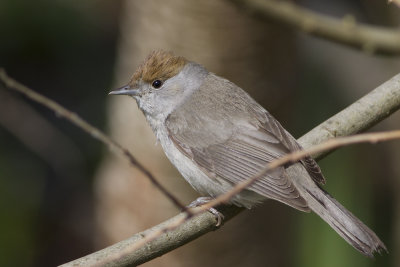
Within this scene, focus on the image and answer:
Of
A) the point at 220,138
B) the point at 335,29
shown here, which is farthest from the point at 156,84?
the point at 335,29

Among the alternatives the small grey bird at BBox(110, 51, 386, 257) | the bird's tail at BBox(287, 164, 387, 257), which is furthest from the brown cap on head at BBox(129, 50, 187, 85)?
the bird's tail at BBox(287, 164, 387, 257)

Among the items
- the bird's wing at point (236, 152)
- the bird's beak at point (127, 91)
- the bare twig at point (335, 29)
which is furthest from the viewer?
the bare twig at point (335, 29)

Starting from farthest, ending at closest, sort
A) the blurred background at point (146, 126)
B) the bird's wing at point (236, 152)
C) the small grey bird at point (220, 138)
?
1. the blurred background at point (146, 126)
2. the bird's wing at point (236, 152)
3. the small grey bird at point (220, 138)

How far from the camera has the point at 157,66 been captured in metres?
4.19

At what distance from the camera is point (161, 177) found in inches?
202

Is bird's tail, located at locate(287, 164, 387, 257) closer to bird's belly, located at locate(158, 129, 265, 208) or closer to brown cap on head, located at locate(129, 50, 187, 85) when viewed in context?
bird's belly, located at locate(158, 129, 265, 208)

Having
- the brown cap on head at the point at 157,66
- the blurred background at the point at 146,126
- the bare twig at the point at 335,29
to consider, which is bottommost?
the blurred background at the point at 146,126

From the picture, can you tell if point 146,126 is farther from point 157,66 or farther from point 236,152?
point 236,152

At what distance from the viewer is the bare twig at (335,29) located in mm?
4188

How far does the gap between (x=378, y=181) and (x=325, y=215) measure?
3043 mm

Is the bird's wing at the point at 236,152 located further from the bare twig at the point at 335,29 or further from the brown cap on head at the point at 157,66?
the bare twig at the point at 335,29

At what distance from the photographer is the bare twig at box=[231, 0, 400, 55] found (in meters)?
4.19

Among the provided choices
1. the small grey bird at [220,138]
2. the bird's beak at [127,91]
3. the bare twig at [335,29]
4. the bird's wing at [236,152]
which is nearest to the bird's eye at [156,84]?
the small grey bird at [220,138]

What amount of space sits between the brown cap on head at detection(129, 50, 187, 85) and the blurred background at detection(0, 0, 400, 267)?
61 centimetres
